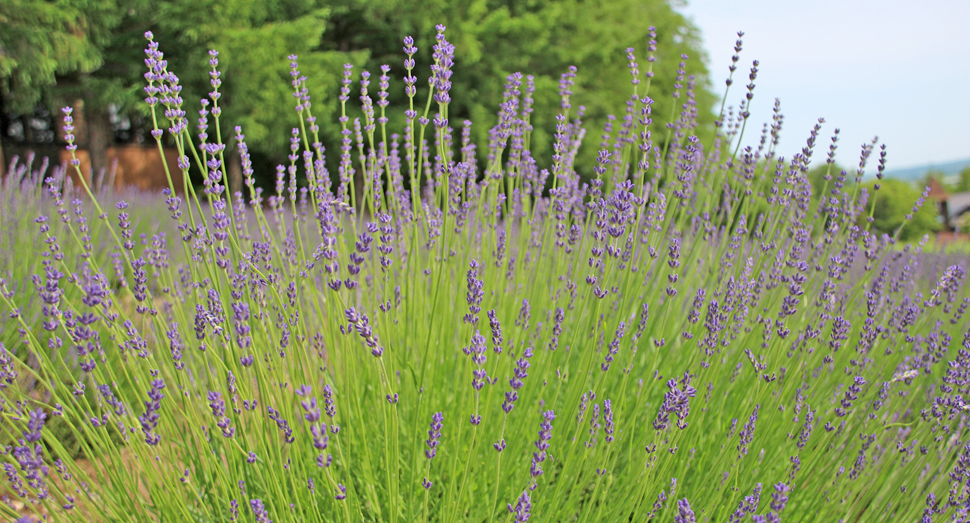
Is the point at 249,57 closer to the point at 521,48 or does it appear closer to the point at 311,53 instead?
the point at 311,53

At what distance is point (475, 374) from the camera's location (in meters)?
1.12

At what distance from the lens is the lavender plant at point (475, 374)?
130 centimetres

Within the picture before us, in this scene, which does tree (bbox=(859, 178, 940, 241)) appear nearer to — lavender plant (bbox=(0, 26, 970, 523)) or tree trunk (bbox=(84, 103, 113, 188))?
lavender plant (bbox=(0, 26, 970, 523))

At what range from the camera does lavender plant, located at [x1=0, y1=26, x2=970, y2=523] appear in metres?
1.30

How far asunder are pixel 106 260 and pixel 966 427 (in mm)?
5589

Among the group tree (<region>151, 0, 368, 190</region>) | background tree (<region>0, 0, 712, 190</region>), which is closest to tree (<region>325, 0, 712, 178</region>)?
background tree (<region>0, 0, 712, 190</region>)

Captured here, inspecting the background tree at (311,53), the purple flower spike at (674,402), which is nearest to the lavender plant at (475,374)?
the purple flower spike at (674,402)

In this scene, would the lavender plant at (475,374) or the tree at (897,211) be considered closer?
the lavender plant at (475,374)

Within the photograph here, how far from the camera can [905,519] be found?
1756 mm

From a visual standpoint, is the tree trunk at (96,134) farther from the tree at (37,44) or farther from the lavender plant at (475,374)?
the lavender plant at (475,374)

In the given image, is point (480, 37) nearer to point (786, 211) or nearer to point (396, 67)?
point (396, 67)

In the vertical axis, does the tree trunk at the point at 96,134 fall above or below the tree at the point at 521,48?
below

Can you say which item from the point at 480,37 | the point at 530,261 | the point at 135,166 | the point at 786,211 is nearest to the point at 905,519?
the point at 786,211

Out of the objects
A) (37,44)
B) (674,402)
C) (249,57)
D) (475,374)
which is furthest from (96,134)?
(674,402)
